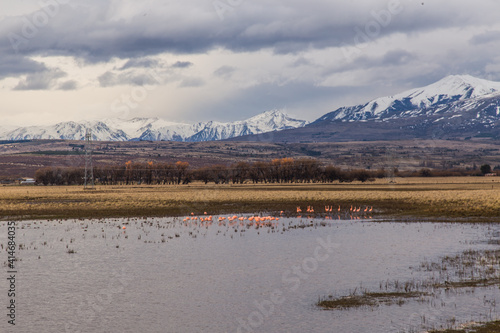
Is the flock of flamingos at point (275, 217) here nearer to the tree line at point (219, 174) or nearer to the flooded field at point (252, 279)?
the flooded field at point (252, 279)

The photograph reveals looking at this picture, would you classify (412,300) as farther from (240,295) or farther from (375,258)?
(375,258)

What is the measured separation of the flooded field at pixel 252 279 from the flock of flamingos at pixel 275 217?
5458 mm

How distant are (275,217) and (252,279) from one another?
23002 mm

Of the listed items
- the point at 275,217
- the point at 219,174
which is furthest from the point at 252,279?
the point at 219,174

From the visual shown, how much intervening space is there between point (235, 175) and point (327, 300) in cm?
13129

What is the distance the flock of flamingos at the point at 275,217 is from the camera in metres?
44.6

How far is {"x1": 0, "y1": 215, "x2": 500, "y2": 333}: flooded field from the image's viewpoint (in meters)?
17.5

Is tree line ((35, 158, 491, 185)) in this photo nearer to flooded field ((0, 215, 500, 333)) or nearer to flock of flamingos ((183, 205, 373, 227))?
flock of flamingos ((183, 205, 373, 227))

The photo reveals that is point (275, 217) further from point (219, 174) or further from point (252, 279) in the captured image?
point (219, 174)

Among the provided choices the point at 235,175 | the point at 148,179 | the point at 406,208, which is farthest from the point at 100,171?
the point at 406,208

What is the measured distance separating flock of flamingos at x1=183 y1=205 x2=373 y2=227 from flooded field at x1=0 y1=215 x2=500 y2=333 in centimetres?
546

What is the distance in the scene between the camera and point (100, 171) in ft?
510

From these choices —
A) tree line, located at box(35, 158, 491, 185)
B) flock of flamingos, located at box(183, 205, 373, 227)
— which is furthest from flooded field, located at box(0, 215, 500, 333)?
tree line, located at box(35, 158, 491, 185)

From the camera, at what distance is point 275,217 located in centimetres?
4609
